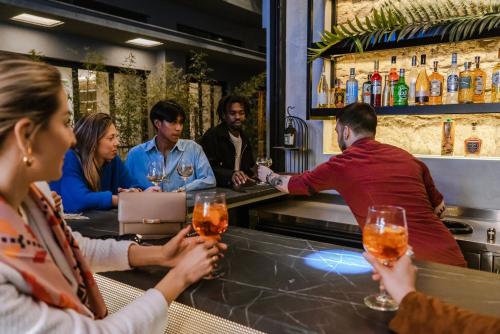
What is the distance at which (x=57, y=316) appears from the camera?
71 centimetres

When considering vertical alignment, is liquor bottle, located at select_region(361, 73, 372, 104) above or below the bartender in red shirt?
above

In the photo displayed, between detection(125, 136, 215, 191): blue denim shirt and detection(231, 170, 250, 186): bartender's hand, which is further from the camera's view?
detection(125, 136, 215, 191): blue denim shirt

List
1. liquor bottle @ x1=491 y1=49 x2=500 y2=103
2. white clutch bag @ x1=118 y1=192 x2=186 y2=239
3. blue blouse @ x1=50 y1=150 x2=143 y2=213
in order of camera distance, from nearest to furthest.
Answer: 1. white clutch bag @ x1=118 y1=192 x2=186 y2=239
2. blue blouse @ x1=50 y1=150 x2=143 y2=213
3. liquor bottle @ x1=491 y1=49 x2=500 y2=103

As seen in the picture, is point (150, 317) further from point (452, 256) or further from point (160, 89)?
point (160, 89)

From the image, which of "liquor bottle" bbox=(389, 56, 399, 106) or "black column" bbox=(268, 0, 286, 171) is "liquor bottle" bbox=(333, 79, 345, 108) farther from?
"black column" bbox=(268, 0, 286, 171)

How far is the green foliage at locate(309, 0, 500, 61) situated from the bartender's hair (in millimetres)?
813

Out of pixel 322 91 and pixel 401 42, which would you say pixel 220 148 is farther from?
pixel 401 42

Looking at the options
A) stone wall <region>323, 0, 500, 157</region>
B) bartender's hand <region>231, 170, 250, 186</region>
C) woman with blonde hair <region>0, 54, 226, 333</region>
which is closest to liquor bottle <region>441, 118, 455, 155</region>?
stone wall <region>323, 0, 500, 157</region>

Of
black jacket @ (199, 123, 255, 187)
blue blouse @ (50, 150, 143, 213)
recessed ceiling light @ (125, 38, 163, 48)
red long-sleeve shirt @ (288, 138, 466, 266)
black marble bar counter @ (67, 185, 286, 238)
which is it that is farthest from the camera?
recessed ceiling light @ (125, 38, 163, 48)

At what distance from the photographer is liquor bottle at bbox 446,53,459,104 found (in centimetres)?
276

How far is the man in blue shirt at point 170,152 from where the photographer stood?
3.06 m

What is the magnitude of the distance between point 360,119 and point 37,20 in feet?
18.9

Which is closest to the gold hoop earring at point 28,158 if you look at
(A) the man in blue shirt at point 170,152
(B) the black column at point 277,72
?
(A) the man in blue shirt at point 170,152

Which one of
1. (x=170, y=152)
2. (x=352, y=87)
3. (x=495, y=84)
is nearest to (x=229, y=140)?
(x=170, y=152)
